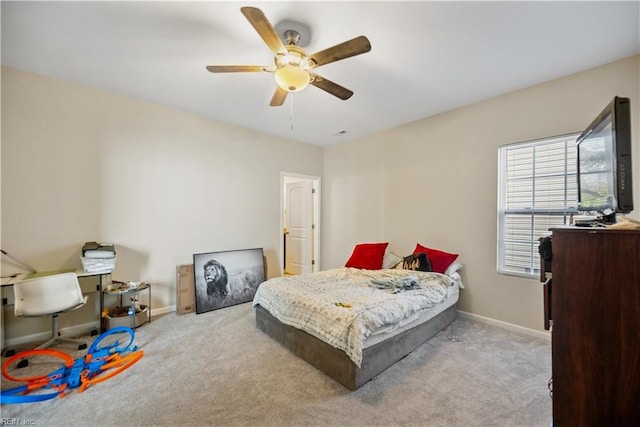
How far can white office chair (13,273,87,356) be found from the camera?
6.98ft

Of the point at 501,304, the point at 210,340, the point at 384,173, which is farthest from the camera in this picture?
the point at 384,173

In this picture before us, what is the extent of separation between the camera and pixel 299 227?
Result: 5531mm

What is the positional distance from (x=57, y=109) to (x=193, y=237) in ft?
6.59

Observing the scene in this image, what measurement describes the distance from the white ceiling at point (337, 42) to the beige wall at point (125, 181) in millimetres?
321

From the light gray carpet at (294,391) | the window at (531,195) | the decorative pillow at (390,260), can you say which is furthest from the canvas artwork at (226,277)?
the window at (531,195)

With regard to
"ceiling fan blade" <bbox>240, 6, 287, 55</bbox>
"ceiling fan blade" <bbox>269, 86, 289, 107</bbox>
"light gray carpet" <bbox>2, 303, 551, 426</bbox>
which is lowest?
"light gray carpet" <bbox>2, 303, 551, 426</bbox>

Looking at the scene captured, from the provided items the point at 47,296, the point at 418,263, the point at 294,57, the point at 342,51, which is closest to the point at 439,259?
the point at 418,263

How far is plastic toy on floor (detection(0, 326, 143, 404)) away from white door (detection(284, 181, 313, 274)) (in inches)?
132

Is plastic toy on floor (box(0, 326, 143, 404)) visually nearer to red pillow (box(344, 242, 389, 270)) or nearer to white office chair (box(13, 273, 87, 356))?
white office chair (box(13, 273, 87, 356))

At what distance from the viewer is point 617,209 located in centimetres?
128

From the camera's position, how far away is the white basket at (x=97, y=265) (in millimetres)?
2648

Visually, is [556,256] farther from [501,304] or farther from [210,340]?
[210,340]

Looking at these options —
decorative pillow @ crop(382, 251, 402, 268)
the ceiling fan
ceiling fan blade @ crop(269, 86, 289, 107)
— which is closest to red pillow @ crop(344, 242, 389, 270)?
decorative pillow @ crop(382, 251, 402, 268)

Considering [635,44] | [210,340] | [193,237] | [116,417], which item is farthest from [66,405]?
[635,44]
